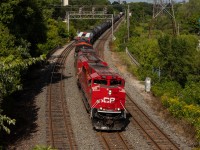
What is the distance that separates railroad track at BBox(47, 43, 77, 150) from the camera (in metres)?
18.6

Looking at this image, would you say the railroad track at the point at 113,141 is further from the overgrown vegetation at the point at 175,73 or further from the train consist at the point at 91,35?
the train consist at the point at 91,35

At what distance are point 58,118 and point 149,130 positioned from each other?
6.35m

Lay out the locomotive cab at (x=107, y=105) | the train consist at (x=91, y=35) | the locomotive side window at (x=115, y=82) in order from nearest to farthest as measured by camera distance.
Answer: the locomotive cab at (x=107, y=105), the locomotive side window at (x=115, y=82), the train consist at (x=91, y=35)

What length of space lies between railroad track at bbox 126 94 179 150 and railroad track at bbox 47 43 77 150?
4502 mm

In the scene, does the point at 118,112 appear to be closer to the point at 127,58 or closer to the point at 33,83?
the point at 33,83

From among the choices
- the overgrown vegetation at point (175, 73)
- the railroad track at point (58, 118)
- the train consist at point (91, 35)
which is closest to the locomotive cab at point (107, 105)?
the railroad track at point (58, 118)

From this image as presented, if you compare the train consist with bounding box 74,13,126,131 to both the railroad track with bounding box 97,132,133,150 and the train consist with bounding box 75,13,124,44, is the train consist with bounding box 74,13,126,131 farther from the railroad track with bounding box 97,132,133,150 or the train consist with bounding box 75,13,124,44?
the train consist with bounding box 75,13,124,44

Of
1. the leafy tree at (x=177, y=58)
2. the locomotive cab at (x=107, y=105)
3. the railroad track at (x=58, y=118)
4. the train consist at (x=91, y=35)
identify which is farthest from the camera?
the train consist at (x=91, y=35)

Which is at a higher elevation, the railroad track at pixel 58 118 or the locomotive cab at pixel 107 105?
the locomotive cab at pixel 107 105

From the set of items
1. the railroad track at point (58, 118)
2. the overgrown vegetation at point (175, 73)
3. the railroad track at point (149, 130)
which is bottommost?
the railroad track at point (149, 130)

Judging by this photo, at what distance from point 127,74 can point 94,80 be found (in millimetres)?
17598

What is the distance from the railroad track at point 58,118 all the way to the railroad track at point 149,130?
450 centimetres

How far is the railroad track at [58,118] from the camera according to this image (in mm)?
18594

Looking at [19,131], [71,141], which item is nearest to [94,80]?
[71,141]
